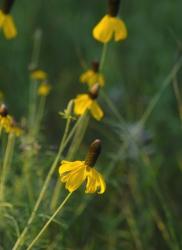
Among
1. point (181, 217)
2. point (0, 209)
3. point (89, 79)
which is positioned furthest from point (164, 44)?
point (0, 209)

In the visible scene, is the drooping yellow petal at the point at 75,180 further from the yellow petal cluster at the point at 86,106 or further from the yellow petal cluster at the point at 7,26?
the yellow petal cluster at the point at 7,26

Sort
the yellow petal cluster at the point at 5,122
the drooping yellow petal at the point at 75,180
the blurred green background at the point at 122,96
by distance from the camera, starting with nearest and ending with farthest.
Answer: the drooping yellow petal at the point at 75,180
the yellow petal cluster at the point at 5,122
the blurred green background at the point at 122,96

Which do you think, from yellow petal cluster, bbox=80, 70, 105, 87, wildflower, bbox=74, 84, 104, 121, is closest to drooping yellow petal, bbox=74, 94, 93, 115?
wildflower, bbox=74, 84, 104, 121

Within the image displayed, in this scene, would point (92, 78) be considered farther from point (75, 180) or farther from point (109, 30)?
point (75, 180)

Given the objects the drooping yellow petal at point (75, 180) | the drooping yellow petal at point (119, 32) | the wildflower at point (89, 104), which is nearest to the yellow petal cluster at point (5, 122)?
the wildflower at point (89, 104)

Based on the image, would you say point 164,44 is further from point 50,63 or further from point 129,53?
point 50,63

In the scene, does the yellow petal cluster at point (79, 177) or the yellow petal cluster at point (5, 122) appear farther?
the yellow petal cluster at point (5, 122)
